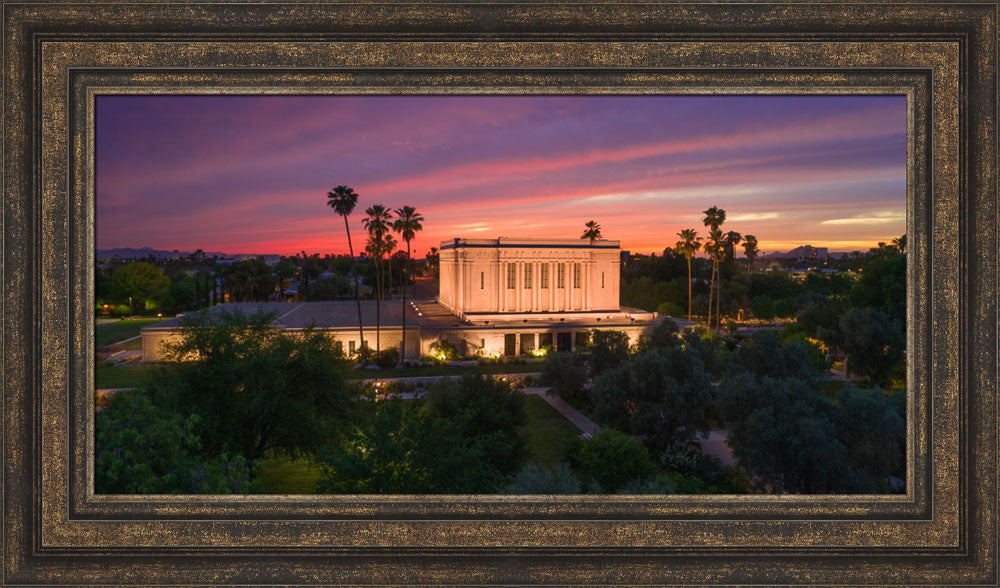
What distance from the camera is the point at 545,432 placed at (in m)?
14.1

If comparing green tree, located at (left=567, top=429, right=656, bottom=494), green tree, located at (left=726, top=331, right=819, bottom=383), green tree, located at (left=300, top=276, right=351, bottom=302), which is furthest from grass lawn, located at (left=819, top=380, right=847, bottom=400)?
green tree, located at (left=300, top=276, right=351, bottom=302)

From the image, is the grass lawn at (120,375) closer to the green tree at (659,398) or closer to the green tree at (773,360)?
the green tree at (659,398)

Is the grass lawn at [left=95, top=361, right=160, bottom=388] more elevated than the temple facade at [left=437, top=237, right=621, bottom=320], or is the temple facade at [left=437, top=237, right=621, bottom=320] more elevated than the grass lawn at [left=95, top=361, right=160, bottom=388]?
the temple facade at [left=437, top=237, right=621, bottom=320]

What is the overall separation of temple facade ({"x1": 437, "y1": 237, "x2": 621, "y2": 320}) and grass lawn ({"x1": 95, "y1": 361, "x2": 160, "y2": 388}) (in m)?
19.2

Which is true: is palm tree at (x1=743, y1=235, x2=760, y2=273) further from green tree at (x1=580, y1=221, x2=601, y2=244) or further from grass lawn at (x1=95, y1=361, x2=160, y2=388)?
grass lawn at (x1=95, y1=361, x2=160, y2=388)

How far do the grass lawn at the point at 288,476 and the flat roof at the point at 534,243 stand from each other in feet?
84.1

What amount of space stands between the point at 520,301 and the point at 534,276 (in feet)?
7.29

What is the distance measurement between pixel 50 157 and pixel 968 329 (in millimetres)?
7472

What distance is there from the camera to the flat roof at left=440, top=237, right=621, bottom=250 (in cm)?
3517

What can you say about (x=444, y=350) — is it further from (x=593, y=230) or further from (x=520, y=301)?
(x=593, y=230)

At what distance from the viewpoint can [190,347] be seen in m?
8.78

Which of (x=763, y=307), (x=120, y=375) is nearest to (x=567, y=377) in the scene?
(x=120, y=375)

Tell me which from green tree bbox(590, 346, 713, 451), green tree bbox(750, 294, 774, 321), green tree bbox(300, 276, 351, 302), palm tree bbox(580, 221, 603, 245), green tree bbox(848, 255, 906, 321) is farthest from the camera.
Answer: green tree bbox(300, 276, 351, 302)

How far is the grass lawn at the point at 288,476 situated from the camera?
386 inches
